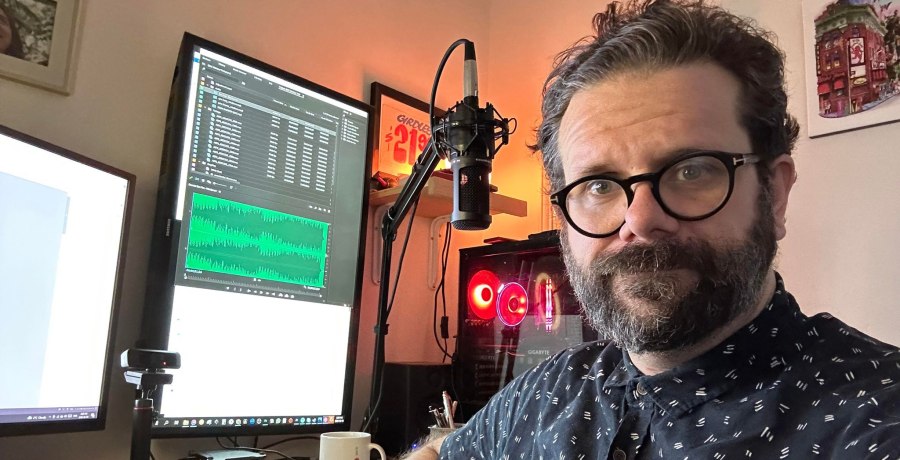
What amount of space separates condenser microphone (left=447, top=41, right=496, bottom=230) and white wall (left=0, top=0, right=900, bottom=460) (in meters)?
0.62

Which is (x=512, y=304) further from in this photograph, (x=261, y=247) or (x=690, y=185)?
(x=690, y=185)

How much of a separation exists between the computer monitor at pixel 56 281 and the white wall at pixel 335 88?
5.2 inches

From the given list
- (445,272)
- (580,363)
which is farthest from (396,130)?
(580,363)

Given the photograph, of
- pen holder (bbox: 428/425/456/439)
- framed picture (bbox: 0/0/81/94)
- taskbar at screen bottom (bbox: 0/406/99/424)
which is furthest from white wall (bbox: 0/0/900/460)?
pen holder (bbox: 428/425/456/439)

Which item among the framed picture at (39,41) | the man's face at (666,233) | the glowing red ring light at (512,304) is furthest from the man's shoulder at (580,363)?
the framed picture at (39,41)

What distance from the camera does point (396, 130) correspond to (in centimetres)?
175

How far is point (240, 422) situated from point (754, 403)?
2.97ft

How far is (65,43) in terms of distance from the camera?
1.18 meters

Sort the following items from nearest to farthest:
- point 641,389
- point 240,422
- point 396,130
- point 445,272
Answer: point 641,389
point 240,422
point 396,130
point 445,272

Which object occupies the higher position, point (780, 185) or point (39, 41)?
point (39, 41)

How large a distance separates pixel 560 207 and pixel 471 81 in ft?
1.08

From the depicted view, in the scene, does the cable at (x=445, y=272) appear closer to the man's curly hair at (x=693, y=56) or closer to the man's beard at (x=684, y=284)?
the man's curly hair at (x=693, y=56)

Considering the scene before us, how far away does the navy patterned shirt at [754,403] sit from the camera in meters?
0.62

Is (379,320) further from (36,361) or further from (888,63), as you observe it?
(888,63)
